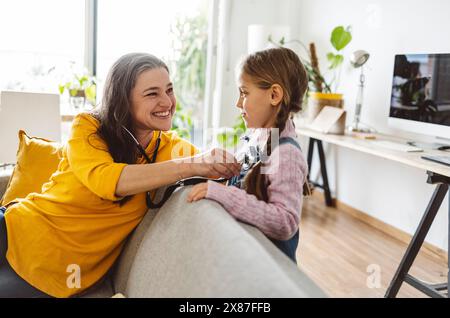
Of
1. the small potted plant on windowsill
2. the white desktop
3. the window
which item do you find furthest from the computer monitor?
the window

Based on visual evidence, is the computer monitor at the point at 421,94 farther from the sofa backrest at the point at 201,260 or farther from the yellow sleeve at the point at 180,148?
the sofa backrest at the point at 201,260

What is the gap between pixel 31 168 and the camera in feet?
6.02

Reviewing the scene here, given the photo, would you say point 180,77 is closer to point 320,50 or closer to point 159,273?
point 320,50

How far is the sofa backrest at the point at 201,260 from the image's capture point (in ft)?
2.77

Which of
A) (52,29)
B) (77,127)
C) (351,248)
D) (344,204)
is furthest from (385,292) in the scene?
(52,29)

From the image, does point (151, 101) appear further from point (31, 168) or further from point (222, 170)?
point (31, 168)

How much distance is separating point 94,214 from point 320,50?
3317 mm

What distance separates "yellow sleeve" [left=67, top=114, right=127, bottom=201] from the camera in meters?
1.27

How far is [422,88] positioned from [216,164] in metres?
2.07

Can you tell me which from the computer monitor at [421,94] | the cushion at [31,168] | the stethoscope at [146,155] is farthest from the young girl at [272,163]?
the computer monitor at [421,94]

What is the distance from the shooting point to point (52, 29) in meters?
4.39

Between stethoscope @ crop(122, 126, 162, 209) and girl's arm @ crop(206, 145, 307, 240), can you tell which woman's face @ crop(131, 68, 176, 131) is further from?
girl's arm @ crop(206, 145, 307, 240)

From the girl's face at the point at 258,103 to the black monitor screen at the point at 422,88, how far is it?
1.76 meters

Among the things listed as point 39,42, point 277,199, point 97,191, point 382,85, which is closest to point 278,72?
point 277,199
